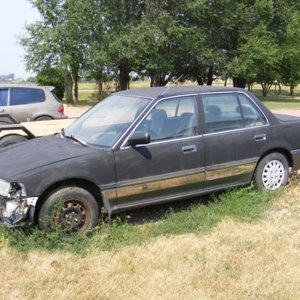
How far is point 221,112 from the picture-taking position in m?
6.05

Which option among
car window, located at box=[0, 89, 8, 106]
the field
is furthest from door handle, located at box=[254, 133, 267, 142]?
car window, located at box=[0, 89, 8, 106]

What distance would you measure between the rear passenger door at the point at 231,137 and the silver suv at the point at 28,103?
21.3ft

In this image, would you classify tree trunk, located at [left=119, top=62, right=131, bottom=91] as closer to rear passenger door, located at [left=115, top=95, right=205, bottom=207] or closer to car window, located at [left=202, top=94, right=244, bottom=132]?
car window, located at [left=202, top=94, right=244, bottom=132]

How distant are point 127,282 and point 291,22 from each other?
39.6 m

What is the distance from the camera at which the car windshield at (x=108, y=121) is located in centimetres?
540

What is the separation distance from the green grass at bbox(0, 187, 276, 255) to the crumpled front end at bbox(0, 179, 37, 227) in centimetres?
17

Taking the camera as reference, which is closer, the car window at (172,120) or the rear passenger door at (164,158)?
the rear passenger door at (164,158)

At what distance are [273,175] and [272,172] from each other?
59 millimetres

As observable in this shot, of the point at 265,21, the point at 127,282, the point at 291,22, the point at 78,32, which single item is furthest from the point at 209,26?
the point at 127,282

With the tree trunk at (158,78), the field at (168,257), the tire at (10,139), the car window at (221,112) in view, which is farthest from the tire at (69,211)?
the tree trunk at (158,78)

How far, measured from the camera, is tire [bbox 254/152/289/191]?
20.9 feet

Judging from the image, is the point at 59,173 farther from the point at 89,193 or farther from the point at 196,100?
the point at 196,100

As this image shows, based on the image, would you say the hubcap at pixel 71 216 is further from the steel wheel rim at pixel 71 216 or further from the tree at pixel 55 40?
the tree at pixel 55 40

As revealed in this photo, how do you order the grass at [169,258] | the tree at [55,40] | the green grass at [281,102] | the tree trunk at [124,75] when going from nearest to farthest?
the grass at [169,258] → the green grass at [281,102] → the tree at [55,40] → the tree trunk at [124,75]
